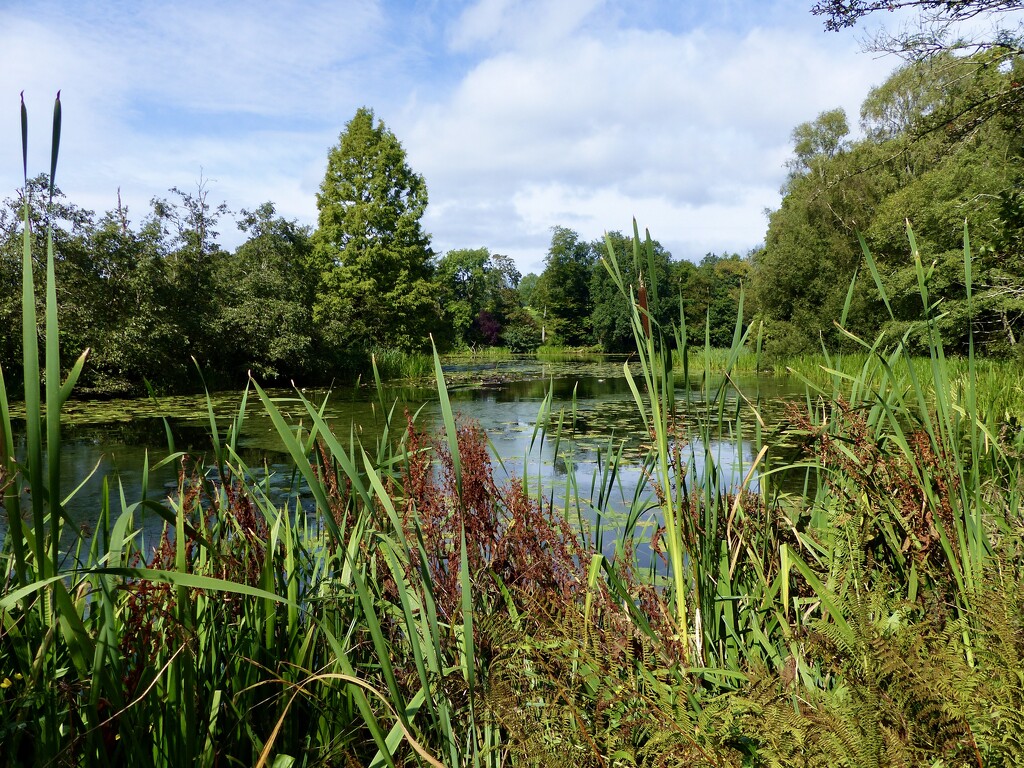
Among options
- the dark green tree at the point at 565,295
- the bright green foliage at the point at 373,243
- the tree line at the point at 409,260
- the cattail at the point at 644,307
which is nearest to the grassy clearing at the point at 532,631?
the cattail at the point at 644,307

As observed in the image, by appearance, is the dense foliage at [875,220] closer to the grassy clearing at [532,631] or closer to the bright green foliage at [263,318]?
the grassy clearing at [532,631]

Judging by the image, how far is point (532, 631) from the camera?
5.62ft

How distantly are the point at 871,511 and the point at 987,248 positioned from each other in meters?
4.83

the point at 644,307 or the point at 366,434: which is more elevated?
the point at 644,307

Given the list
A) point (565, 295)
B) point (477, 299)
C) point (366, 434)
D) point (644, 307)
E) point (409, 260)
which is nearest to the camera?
point (644, 307)

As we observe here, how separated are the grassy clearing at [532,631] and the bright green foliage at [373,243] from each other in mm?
23287

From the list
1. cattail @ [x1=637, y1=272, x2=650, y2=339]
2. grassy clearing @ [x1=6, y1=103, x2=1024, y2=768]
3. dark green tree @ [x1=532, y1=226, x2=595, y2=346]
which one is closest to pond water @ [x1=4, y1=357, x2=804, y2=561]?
grassy clearing @ [x1=6, y1=103, x2=1024, y2=768]

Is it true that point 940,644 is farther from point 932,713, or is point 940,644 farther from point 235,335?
point 235,335

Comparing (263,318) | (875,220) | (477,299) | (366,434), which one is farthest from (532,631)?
(477,299)

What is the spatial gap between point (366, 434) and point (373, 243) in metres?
18.0

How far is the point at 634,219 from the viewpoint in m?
1.21

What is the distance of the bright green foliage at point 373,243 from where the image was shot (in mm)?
24875

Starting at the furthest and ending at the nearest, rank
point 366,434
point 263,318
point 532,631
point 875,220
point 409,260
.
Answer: point 409,260 → point 875,220 → point 263,318 → point 366,434 → point 532,631

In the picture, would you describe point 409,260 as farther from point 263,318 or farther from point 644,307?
point 644,307
